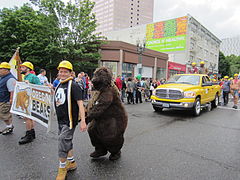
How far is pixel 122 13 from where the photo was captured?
3969 inches

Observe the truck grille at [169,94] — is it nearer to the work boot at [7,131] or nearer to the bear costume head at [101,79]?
the bear costume head at [101,79]

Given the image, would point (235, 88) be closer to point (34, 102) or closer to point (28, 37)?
point (34, 102)

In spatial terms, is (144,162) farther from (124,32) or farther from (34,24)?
(124,32)

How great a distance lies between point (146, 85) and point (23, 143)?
1083cm

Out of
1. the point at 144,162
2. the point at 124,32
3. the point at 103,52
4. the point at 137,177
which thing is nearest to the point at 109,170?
the point at 137,177

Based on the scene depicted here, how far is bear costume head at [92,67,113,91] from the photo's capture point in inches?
109

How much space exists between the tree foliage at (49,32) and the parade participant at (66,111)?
713 inches

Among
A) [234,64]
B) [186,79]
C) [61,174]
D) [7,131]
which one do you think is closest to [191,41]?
[186,79]

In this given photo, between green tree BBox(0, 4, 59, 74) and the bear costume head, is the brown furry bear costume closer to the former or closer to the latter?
the bear costume head

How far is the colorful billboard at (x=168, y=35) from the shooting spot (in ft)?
127

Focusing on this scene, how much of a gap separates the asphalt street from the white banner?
0.71 m

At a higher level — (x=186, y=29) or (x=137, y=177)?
(x=186, y=29)

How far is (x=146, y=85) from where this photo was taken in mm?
13656

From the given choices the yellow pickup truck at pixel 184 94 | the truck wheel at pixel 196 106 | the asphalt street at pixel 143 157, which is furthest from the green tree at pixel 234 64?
the asphalt street at pixel 143 157
